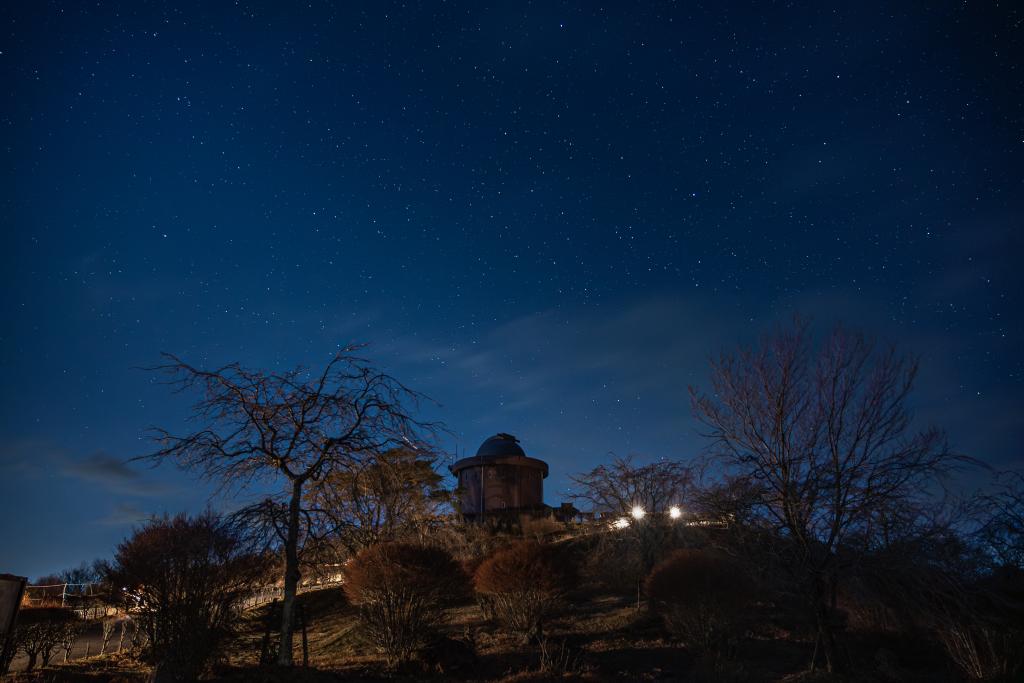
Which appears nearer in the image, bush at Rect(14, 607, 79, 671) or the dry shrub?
the dry shrub

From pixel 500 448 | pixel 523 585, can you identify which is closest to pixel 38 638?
pixel 523 585

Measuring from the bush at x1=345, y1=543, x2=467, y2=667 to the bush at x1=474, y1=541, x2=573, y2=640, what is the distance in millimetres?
2914

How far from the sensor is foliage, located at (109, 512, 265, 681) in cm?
1042

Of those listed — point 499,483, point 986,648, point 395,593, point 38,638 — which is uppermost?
point 499,483

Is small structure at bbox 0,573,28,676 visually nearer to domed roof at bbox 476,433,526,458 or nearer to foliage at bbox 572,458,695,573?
foliage at bbox 572,458,695,573

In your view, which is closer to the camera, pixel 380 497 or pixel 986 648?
pixel 986 648

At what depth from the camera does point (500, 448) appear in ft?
148

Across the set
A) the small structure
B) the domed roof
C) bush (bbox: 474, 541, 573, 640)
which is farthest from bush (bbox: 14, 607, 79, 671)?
the domed roof

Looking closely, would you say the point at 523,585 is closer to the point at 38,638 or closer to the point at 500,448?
the point at 38,638

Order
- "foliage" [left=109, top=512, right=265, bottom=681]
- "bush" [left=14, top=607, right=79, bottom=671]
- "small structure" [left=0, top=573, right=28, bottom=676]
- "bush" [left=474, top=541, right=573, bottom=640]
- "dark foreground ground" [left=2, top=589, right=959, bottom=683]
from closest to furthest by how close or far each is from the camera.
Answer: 1. "small structure" [left=0, top=573, right=28, bottom=676]
2. "foliage" [left=109, top=512, right=265, bottom=681]
3. "dark foreground ground" [left=2, top=589, right=959, bottom=683]
4. "bush" [left=14, top=607, right=79, bottom=671]
5. "bush" [left=474, top=541, right=573, bottom=640]

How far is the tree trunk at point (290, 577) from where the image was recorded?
438 inches

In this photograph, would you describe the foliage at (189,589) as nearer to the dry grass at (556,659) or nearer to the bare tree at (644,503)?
the dry grass at (556,659)

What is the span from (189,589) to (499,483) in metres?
32.4

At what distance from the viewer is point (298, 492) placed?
12023 millimetres
